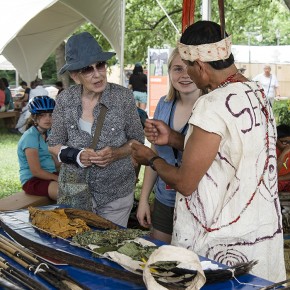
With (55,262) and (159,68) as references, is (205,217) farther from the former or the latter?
(159,68)

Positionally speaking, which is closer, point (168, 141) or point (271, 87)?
point (168, 141)

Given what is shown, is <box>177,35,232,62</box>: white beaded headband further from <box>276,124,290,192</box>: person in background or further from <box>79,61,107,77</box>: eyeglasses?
<box>276,124,290,192</box>: person in background

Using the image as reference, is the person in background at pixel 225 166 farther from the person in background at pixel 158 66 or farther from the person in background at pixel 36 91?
the person in background at pixel 36 91

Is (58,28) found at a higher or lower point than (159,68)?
higher

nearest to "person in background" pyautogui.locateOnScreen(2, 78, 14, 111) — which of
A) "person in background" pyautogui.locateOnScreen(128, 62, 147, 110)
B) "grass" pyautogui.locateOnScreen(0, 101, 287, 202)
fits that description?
"grass" pyautogui.locateOnScreen(0, 101, 287, 202)

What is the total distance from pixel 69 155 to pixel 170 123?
2.13 feet

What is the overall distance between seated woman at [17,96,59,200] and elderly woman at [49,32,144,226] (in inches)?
66.4

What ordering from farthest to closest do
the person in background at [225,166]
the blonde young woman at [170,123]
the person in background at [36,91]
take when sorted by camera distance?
the person in background at [36,91], the blonde young woman at [170,123], the person in background at [225,166]

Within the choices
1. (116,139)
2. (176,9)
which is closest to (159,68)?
(176,9)

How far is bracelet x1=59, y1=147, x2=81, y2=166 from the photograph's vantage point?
11.7ft

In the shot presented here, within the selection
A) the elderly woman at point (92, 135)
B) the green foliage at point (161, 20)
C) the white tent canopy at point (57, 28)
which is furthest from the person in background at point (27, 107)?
the elderly woman at point (92, 135)

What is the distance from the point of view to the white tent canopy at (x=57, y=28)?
11.5 metres

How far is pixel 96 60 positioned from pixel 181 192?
4.39 ft

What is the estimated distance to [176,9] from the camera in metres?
16.0
